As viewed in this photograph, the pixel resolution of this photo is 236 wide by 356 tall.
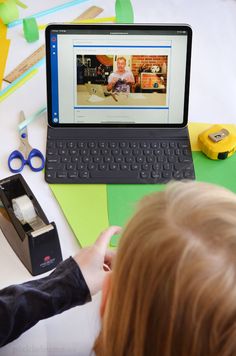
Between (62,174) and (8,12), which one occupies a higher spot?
(8,12)

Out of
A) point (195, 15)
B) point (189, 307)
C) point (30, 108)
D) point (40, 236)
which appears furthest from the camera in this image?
point (195, 15)

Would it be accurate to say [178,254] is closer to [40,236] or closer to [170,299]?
[170,299]

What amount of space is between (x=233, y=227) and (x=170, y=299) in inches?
3.4

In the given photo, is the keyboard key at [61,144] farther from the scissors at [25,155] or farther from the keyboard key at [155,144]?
the keyboard key at [155,144]

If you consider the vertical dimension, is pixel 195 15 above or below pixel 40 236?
above

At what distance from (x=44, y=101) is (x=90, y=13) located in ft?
1.01

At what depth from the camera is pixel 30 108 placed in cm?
109

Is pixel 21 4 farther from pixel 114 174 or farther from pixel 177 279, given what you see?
pixel 177 279

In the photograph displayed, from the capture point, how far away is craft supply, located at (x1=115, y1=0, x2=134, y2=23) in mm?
1256

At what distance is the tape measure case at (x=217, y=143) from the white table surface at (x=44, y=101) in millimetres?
74

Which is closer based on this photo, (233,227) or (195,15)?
(233,227)

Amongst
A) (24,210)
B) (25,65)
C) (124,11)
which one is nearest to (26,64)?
(25,65)

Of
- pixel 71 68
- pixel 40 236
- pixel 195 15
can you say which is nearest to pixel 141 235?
pixel 40 236

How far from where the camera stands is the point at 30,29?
1.21 metres
